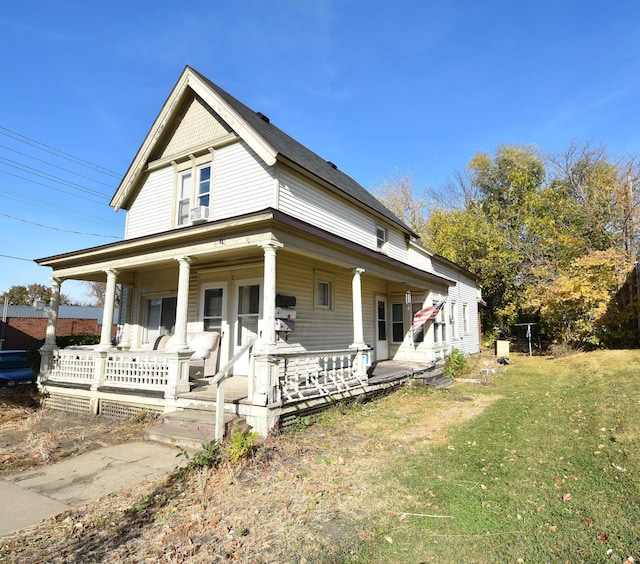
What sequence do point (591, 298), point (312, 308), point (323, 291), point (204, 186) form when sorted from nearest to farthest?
point (312, 308), point (204, 186), point (323, 291), point (591, 298)

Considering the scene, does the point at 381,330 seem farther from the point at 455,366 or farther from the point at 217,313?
the point at 217,313

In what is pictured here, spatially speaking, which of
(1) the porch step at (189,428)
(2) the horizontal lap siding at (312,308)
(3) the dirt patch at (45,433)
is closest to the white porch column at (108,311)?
(3) the dirt patch at (45,433)

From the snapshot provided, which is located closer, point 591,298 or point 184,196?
point 184,196

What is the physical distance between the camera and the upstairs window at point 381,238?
14.6 meters

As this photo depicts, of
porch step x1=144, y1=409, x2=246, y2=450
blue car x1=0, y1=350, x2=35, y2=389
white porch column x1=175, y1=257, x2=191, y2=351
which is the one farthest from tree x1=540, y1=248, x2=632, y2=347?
blue car x1=0, y1=350, x2=35, y2=389

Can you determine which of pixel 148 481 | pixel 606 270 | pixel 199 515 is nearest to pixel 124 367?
pixel 148 481

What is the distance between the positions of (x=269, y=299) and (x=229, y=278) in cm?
377

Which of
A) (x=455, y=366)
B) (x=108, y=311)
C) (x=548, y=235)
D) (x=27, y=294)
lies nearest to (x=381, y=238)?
(x=455, y=366)

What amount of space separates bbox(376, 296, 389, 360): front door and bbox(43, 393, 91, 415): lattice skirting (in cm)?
925

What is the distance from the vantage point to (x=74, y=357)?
1025cm

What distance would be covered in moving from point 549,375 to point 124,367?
45.6ft

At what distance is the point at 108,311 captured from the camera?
9898mm

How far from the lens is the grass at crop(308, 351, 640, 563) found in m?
3.37

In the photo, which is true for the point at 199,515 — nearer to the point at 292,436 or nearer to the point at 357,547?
the point at 357,547
